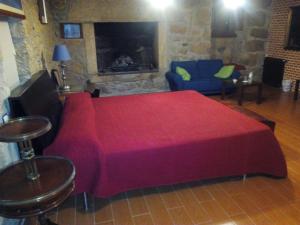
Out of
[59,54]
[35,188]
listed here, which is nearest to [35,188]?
[35,188]

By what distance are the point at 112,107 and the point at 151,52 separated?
10.1 ft

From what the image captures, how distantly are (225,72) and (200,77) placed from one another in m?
0.55

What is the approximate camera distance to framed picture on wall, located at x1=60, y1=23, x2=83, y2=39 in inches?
194

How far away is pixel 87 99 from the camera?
302cm

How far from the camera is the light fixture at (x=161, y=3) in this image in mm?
5105

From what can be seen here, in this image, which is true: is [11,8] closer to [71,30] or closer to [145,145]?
[145,145]

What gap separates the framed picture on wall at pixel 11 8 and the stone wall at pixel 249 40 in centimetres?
488

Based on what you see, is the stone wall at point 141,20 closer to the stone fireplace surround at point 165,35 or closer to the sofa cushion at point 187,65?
the stone fireplace surround at point 165,35

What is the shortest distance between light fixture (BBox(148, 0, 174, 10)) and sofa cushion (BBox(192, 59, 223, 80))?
1.41 m

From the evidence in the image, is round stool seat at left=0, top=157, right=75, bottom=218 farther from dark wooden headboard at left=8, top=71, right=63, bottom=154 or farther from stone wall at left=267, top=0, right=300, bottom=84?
stone wall at left=267, top=0, right=300, bottom=84

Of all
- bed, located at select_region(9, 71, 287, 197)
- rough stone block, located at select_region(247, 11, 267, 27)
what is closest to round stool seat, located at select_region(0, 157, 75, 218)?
bed, located at select_region(9, 71, 287, 197)

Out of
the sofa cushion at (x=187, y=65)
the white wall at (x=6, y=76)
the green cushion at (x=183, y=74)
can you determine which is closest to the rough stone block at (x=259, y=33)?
the sofa cushion at (x=187, y=65)

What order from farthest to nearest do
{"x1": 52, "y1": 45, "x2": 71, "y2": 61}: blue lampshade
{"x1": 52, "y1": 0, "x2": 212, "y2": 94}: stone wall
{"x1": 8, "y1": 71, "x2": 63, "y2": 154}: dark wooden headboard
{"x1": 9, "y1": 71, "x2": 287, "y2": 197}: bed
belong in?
{"x1": 52, "y1": 0, "x2": 212, "y2": 94}: stone wall < {"x1": 52, "y1": 45, "x2": 71, "y2": 61}: blue lampshade < {"x1": 9, "y1": 71, "x2": 287, "y2": 197}: bed < {"x1": 8, "y1": 71, "x2": 63, "y2": 154}: dark wooden headboard

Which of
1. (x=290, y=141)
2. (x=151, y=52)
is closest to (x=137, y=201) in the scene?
(x=290, y=141)
